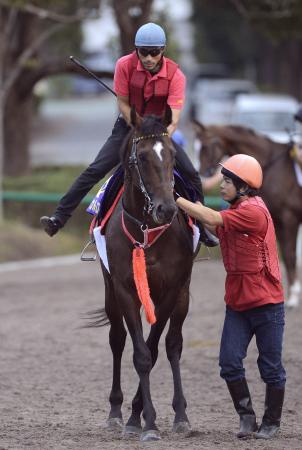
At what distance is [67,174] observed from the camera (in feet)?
69.3

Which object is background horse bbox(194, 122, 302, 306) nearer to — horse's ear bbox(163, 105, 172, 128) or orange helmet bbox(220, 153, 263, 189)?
horse's ear bbox(163, 105, 172, 128)

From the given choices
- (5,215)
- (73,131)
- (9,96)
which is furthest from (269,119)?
(73,131)

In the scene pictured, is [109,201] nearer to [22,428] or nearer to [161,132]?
[161,132]

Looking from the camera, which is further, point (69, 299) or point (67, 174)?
point (67, 174)

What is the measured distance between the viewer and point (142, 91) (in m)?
7.57

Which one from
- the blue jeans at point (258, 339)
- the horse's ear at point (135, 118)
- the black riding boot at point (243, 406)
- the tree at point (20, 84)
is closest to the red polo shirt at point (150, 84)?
the horse's ear at point (135, 118)

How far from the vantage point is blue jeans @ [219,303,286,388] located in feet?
22.9

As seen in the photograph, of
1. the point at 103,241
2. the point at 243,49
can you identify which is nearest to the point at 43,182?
the point at 103,241

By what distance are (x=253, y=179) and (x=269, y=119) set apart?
2362 cm

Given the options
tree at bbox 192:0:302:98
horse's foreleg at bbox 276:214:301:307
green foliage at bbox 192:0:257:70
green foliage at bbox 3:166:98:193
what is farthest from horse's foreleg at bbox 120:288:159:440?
green foliage at bbox 192:0:257:70

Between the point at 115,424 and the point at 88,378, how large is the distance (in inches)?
83.3

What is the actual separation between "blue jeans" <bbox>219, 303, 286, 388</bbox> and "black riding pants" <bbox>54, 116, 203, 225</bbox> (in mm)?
1238

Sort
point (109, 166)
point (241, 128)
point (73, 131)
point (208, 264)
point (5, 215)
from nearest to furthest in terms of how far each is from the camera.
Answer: point (109, 166) < point (241, 128) < point (208, 264) < point (5, 215) < point (73, 131)

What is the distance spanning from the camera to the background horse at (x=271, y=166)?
44.1 ft
